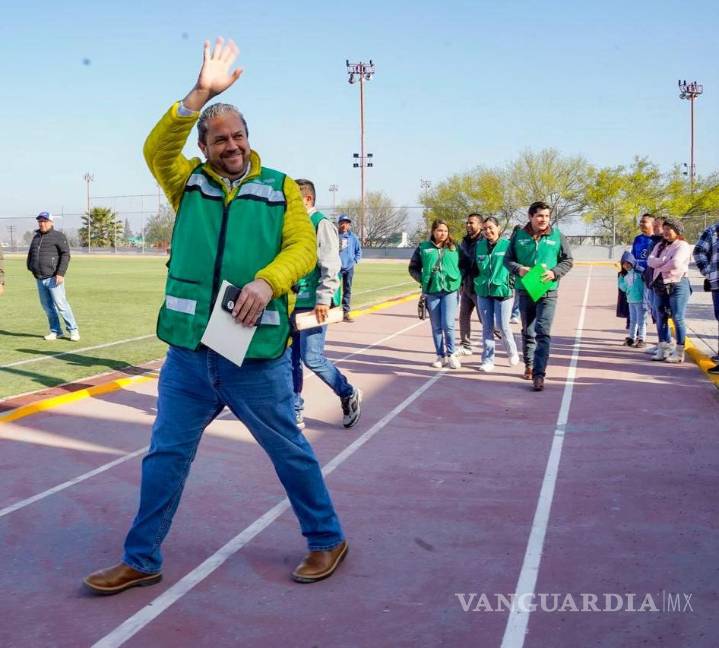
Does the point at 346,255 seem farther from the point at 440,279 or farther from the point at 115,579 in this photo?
the point at 115,579

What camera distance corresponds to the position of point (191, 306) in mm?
3750

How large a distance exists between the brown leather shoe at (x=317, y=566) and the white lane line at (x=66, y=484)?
2.00m

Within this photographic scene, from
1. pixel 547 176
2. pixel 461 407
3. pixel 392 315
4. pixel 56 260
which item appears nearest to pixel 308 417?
pixel 461 407

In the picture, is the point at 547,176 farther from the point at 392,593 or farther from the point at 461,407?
the point at 392,593

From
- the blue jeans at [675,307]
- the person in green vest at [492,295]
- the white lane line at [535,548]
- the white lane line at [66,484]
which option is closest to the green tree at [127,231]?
the person in green vest at [492,295]

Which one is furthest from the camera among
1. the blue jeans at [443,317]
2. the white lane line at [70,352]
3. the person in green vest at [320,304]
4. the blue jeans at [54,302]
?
the blue jeans at [54,302]

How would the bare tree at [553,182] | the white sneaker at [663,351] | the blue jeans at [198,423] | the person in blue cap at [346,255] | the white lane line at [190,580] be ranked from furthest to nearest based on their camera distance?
the bare tree at [553,182]
the person in blue cap at [346,255]
the white sneaker at [663,351]
the blue jeans at [198,423]
the white lane line at [190,580]

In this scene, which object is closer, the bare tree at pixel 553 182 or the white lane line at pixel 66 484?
the white lane line at pixel 66 484

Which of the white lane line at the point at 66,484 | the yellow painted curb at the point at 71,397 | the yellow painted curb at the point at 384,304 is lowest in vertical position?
the white lane line at the point at 66,484

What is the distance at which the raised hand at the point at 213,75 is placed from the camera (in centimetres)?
357

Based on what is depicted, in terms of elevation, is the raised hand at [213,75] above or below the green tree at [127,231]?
below

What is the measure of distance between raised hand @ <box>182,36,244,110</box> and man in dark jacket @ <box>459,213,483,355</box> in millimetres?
7540

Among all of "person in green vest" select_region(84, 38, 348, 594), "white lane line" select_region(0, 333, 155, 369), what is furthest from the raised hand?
"white lane line" select_region(0, 333, 155, 369)

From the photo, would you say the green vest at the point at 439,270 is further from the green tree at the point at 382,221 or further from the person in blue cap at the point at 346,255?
the green tree at the point at 382,221
